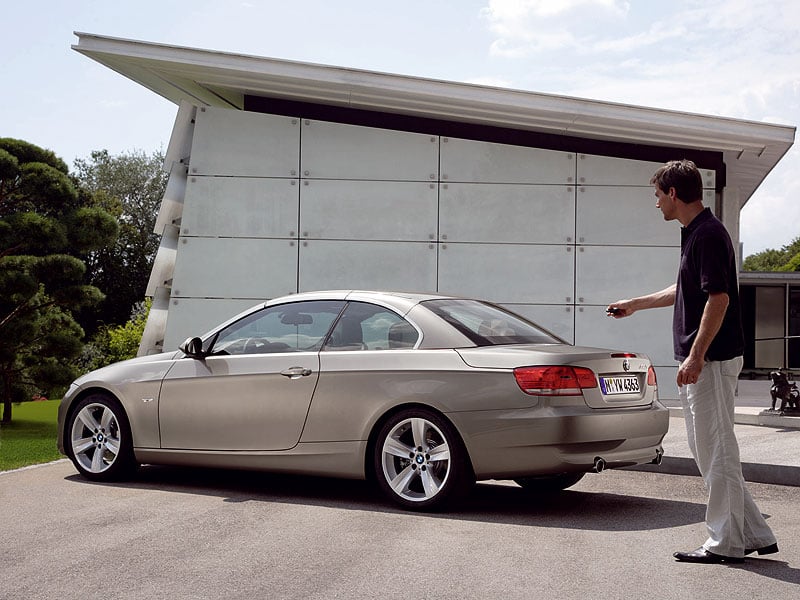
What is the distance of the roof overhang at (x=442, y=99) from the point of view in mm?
14383

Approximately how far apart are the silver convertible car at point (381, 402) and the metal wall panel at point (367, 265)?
6.67 metres

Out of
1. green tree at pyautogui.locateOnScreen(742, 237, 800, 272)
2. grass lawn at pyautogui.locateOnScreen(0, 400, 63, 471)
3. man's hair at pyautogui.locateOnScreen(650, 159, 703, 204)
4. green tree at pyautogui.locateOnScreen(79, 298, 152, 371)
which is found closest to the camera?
man's hair at pyautogui.locateOnScreen(650, 159, 703, 204)

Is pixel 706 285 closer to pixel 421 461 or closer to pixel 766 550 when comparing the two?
pixel 766 550

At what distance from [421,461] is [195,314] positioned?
8814 millimetres

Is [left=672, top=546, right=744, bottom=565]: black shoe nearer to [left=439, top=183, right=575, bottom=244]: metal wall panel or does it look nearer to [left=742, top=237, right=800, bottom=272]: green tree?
[left=439, top=183, right=575, bottom=244]: metal wall panel

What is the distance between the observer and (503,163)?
15.6 m

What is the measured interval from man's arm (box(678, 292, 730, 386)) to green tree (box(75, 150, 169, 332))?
44.1m

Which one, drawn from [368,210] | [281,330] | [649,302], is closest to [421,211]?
[368,210]

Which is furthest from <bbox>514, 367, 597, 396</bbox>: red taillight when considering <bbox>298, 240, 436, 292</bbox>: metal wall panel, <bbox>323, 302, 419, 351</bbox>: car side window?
<bbox>298, 240, 436, 292</bbox>: metal wall panel

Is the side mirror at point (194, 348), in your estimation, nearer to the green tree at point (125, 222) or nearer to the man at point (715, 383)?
the man at point (715, 383)

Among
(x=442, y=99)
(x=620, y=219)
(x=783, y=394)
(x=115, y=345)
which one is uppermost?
(x=442, y=99)

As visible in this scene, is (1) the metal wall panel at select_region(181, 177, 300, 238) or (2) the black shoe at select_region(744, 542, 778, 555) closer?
(2) the black shoe at select_region(744, 542, 778, 555)

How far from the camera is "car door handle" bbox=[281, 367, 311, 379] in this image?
7.73 m

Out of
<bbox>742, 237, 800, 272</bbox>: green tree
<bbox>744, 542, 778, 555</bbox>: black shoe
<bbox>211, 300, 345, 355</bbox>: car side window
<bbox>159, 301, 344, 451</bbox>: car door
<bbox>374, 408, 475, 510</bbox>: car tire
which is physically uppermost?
<bbox>742, 237, 800, 272</bbox>: green tree
